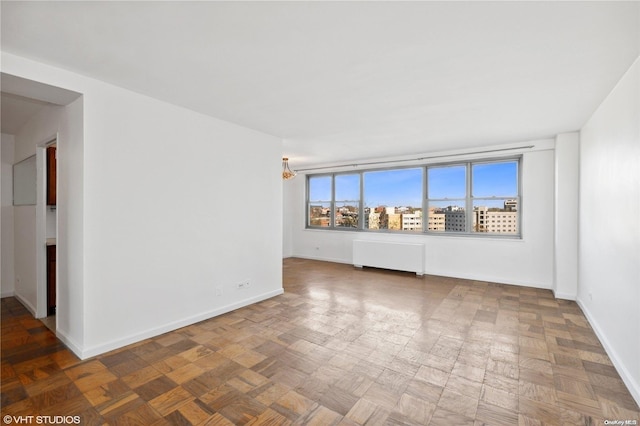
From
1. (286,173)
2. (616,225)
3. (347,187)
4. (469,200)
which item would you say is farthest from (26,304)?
(469,200)

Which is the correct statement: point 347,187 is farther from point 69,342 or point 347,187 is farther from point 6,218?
point 6,218

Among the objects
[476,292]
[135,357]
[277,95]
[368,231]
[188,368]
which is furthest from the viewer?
[368,231]

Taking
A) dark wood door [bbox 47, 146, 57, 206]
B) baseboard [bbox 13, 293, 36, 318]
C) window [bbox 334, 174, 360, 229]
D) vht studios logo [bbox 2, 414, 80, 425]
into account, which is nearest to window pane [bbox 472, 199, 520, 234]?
window [bbox 334, 174, 360, 229]

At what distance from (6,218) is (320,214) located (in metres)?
6.02

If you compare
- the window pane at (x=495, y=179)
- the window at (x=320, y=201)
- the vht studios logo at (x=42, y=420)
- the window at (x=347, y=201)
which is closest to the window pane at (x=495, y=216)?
the window pane at (x=495, y=179)

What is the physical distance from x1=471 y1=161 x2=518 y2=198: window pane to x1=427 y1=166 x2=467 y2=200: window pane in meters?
0.20

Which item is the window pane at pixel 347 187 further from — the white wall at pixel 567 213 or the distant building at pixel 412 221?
the white wall at pixel 567 213

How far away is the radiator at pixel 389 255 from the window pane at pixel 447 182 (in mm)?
1170

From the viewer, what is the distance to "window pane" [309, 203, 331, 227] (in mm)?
7914

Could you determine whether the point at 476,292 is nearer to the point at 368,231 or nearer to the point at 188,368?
the point at 368,231

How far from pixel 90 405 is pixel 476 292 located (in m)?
5.00

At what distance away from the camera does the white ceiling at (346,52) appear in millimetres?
1689

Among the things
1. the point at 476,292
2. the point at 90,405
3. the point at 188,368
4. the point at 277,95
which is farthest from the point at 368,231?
the point at 90,405

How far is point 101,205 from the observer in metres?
2.70
